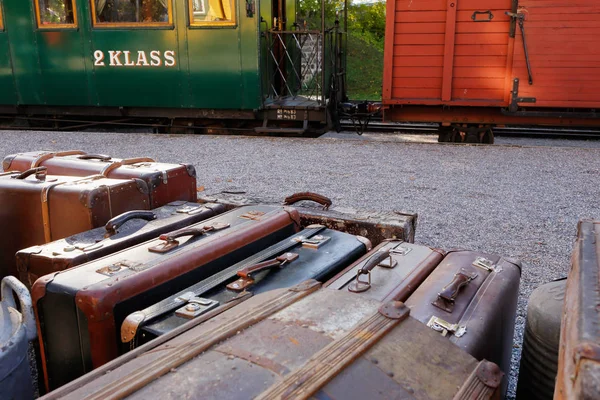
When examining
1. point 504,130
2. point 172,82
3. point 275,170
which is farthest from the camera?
point 504,130

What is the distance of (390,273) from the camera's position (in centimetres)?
192

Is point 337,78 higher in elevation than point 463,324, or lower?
higher

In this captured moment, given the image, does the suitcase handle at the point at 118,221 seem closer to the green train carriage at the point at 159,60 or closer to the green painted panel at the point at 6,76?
the green train carriage at the point at 159,60

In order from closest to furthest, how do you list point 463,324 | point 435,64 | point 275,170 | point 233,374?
point 233,374 < point 463,324 < point 275,170 < point 435,64

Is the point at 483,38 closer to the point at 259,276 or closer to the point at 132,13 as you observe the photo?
the point at 132,13

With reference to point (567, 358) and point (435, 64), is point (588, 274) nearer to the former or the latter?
point (567, 358)

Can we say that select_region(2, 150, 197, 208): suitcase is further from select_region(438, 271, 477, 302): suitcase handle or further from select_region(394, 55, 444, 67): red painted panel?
select_region(394, 55, 444, 67): red painted panel

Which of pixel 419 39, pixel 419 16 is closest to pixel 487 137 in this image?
pixel 419 39

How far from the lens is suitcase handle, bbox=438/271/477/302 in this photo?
1677 millimetres

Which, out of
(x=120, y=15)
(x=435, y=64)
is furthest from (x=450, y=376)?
(x=120, y=15)

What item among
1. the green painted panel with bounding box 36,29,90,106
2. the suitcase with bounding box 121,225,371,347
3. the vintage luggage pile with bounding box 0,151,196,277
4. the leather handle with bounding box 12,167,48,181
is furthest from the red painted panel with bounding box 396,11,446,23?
the leather handle with bounding box 12,167,48,181

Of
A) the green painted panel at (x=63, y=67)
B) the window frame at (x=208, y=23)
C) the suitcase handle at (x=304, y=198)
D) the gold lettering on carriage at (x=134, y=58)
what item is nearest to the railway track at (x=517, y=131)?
the window frame at (x=208, y=23)

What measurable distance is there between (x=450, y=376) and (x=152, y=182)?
1.76m

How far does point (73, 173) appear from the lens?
9.04ft
